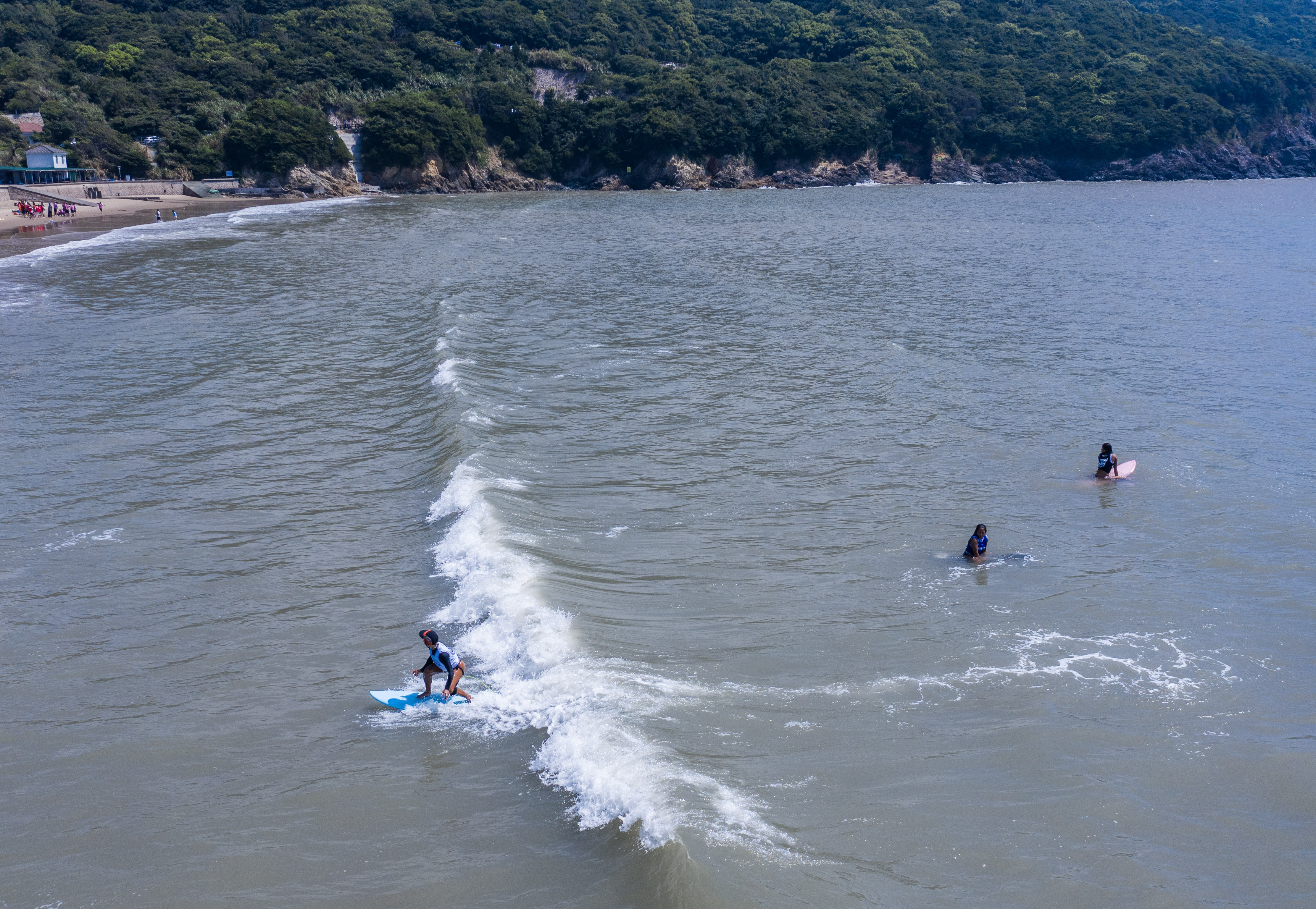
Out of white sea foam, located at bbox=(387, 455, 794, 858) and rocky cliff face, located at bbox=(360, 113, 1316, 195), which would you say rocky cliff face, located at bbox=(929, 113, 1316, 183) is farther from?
white sea foam, located at bbox=(387, 455, 794, 858)

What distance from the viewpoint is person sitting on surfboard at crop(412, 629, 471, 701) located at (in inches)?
390

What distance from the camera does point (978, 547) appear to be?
13.2 m

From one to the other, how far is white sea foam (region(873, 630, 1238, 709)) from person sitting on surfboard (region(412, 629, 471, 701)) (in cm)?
469

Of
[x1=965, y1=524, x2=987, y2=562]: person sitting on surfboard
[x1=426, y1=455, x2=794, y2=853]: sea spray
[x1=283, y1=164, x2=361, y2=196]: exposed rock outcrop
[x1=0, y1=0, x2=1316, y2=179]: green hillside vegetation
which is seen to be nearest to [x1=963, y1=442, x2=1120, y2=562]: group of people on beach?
[x1=965, y1=524, x2=987, y2=562]: person sitting on surfboard

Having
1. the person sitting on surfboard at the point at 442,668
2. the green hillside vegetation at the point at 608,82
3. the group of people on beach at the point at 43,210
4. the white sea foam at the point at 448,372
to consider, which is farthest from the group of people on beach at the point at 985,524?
the green hillside vegetation at the point at 608,82

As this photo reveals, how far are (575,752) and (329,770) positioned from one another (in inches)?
95.2

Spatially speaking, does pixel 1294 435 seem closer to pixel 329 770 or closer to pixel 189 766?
pixel 329 770

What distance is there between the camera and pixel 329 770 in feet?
29.3

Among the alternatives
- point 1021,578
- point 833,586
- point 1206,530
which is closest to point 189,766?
point 833,586

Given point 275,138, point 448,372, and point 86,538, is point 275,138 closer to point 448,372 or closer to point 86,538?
point 448,372

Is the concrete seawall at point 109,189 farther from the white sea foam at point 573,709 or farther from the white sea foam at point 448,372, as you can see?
the white sea foam at point 573,709

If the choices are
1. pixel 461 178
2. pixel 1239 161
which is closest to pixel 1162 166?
pixel 1239 161

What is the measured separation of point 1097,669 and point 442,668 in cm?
755

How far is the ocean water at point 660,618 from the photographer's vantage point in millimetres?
7879
